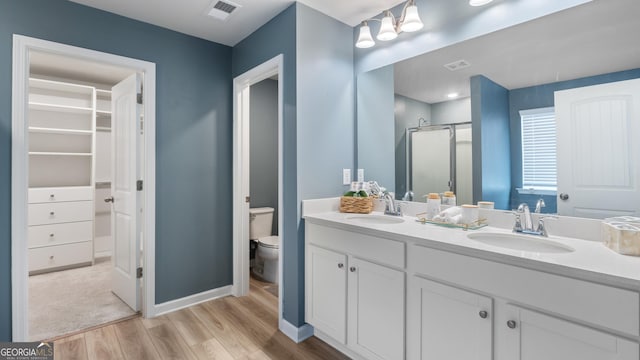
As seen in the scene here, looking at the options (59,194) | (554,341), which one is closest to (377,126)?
(554,341)

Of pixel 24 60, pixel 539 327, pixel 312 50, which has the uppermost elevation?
pixel 312 50

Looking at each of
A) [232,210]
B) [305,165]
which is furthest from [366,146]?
[232,210]

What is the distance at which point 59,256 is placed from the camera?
11.9ft

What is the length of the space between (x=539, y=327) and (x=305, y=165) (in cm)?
157

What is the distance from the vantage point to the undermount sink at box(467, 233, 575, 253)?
4.51 feet

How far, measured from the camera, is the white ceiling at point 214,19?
2.15 m

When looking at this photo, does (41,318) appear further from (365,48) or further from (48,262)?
(365,48)

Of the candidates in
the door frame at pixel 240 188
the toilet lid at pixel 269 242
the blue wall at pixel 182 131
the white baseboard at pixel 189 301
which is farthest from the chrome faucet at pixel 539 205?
the white baseboard at pixel 189 301

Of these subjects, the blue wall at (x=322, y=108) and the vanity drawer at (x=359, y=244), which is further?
the blue wall at (x=322, y=108)

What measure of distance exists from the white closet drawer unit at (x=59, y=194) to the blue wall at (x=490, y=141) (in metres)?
4.36

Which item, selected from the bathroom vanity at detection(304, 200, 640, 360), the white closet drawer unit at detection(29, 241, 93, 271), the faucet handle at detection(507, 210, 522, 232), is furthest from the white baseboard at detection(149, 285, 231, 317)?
the faucet handle at detection(507, 210, 522, 232)

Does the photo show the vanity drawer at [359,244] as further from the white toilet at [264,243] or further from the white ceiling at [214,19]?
the white ceiling at [214,19]

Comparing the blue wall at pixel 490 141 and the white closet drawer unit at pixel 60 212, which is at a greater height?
the blue wall at pixel 490 141

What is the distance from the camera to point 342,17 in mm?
2371
